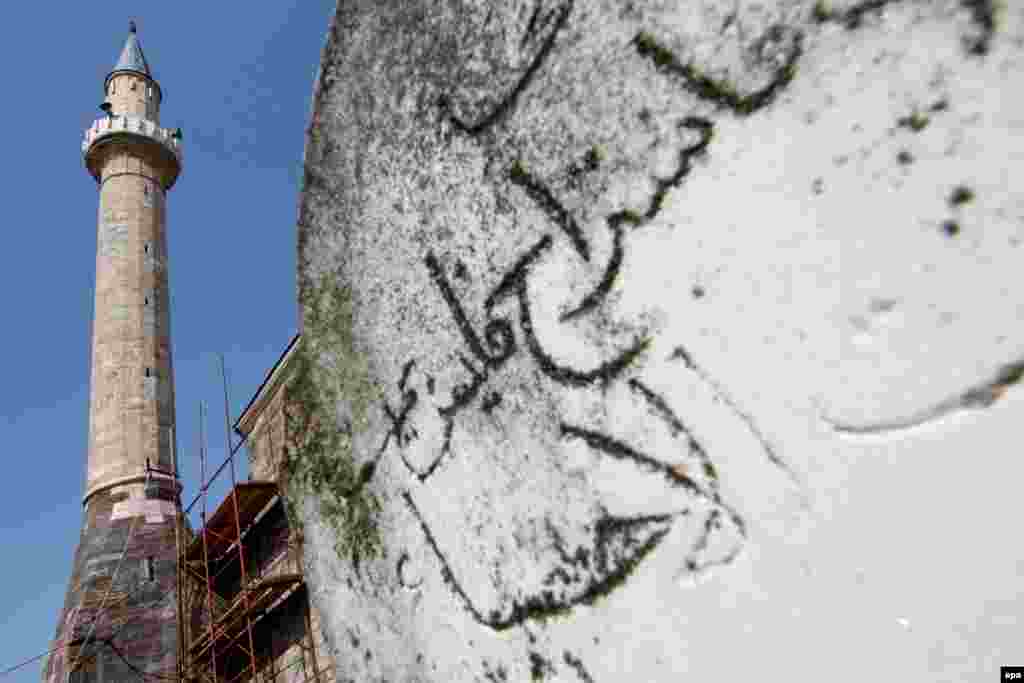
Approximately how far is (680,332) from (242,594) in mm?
7448

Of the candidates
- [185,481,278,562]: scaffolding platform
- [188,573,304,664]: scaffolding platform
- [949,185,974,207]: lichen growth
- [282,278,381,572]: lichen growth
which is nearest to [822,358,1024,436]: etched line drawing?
[949,185,974,207]: lichen growth

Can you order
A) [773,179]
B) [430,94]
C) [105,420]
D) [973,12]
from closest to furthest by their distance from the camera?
[973,12] < [773,179] < [430,94] < [105,420]

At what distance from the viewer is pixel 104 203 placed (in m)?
12.2

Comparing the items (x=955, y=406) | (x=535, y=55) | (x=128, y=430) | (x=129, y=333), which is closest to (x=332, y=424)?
(x=535, y=55)

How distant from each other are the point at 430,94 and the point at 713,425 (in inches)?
21.1

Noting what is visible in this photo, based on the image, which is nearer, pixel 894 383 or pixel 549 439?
pixel 894 383

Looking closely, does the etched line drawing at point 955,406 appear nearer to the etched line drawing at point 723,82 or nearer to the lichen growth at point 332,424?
the etched line drawing at point 723,82

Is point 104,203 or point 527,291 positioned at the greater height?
point 104,203

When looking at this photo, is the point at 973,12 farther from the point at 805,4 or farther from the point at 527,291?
the point at 527,291

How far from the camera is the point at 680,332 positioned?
0.78 meters

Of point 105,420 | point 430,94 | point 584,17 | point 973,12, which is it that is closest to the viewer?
point 973,12

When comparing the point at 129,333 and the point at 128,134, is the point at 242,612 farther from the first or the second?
the point at 128,134

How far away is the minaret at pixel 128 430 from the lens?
9250 millimetres

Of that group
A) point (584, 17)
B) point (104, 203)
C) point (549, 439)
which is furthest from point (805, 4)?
point (104, 203)
